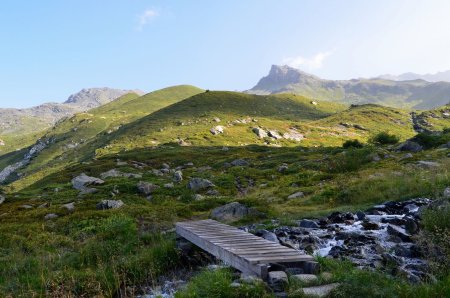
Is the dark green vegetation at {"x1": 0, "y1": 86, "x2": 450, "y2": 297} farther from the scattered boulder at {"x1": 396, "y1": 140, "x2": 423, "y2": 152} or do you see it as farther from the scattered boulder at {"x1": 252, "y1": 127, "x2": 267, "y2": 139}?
the scattered boulder at {"x1": 252, "y1": 127, "x2": 267, "y2": 139}

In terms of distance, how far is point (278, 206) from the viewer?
74.5ft

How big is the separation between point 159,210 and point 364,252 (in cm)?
1362

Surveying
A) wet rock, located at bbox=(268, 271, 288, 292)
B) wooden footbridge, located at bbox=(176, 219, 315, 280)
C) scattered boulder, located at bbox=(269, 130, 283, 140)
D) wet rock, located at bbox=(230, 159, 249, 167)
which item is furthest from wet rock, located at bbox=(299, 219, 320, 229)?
scattered boulder, located at bbox=(269, 130, 283, 140)

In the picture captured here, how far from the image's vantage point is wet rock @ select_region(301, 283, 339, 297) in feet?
25.0

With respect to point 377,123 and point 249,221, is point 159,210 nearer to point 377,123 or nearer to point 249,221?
point 249,221

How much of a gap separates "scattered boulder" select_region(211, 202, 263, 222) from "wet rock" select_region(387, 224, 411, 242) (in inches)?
279

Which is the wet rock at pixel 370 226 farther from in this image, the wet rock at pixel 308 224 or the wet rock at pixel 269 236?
the wet rock at pixel 269 236

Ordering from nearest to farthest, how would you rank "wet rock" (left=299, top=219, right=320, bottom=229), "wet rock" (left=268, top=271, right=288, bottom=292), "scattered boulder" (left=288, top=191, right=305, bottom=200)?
"wet rock" (left=268, top=271, right=288, bottom=292)
"wet rock" (left=299, top=219, right=320, bottom=229)
"scattered boulder" (left=288, top=191, right=305, bottom=200)

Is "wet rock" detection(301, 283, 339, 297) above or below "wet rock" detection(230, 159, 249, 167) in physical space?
above

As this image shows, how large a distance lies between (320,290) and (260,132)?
9711cm

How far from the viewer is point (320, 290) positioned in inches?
309

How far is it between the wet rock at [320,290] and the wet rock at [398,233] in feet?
20.0

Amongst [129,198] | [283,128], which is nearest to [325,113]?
[283,128]

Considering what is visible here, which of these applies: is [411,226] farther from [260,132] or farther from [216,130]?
[260,132]
